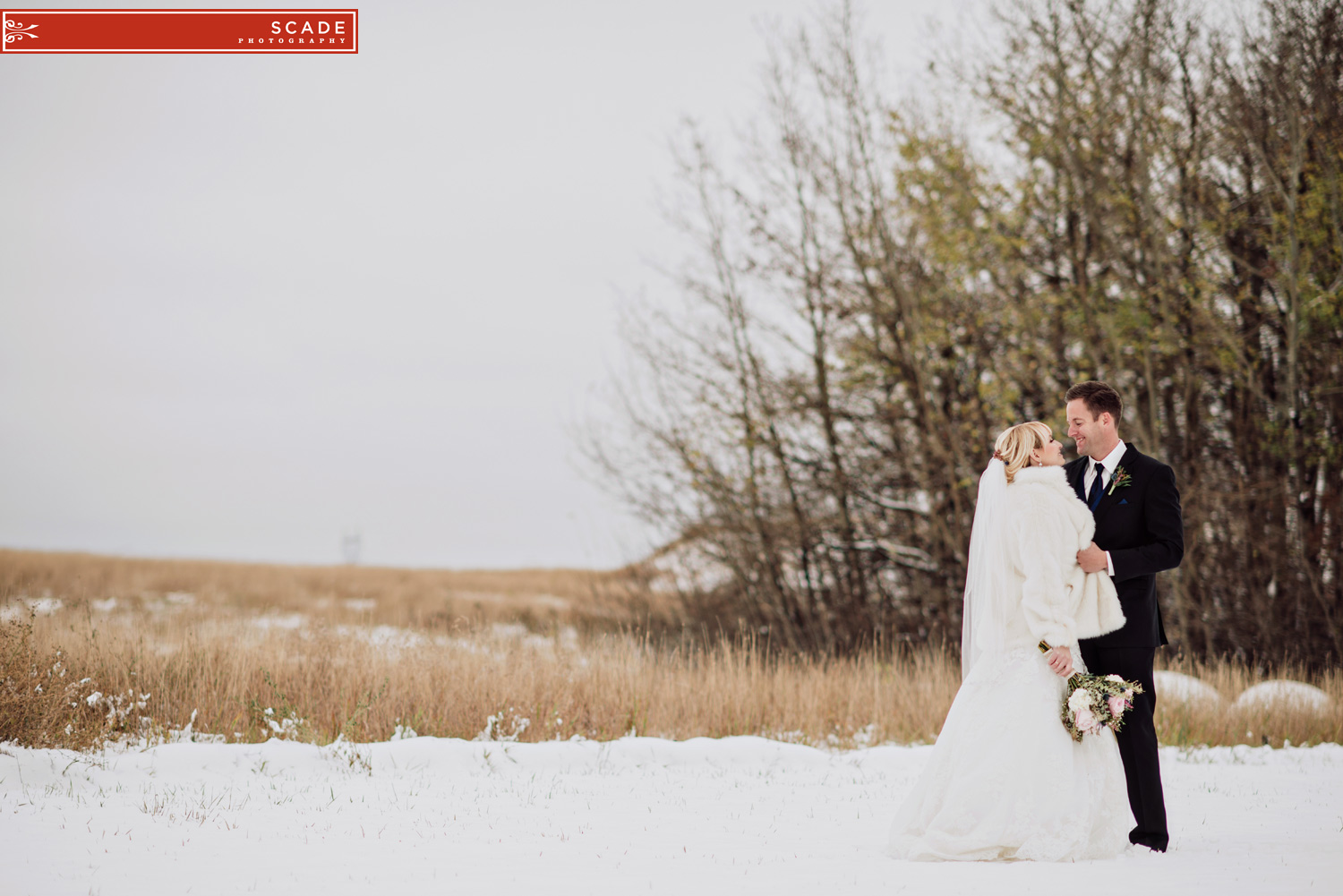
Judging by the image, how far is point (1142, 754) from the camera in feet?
14.8

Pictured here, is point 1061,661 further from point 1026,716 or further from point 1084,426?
point 1084,426

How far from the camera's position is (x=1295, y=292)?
1237cm

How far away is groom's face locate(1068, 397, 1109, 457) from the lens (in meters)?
4.66

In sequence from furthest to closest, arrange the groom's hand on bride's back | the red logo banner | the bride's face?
the red logo banner
the bride's face
the groom's hand on bride's back

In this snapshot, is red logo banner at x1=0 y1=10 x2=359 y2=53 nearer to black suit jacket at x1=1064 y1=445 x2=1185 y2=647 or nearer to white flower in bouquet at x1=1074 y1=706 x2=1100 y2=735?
black suit jacket at x1=1064 y1=445 x2=1185 y2=647

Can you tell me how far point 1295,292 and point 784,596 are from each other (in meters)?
8.02

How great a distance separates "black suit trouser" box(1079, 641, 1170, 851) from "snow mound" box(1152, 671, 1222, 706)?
5.37 meters

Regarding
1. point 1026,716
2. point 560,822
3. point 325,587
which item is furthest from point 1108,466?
point 325,587

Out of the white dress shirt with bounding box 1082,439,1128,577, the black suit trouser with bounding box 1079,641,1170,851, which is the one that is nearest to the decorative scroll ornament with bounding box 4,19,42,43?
the white dress shirt with bounding box 1082,439,1128,577

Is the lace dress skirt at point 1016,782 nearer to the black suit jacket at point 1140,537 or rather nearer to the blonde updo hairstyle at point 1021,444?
the black suit jacket at point 1140,537

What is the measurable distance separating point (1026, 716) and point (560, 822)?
99.4 inches

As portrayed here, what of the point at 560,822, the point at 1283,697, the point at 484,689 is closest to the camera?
the point at 560,822

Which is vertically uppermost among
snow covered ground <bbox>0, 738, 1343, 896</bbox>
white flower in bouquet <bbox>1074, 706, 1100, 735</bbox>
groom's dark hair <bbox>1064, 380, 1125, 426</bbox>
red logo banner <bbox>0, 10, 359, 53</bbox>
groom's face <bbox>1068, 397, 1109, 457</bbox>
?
red logo banner <bbox>0, 10, 359, 53</bbox>

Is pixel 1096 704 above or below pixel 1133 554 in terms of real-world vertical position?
below
